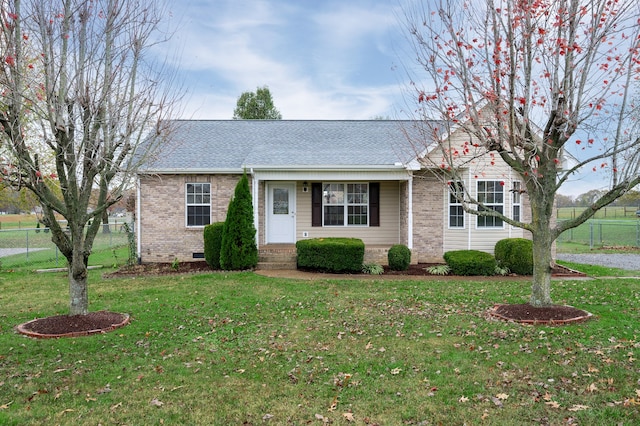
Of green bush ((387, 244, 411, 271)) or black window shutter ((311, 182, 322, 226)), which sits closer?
green bush ((387, 244, 411, 271))

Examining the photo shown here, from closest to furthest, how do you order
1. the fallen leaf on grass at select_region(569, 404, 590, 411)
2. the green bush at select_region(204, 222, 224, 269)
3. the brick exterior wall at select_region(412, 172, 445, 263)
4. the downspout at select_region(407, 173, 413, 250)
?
the fallen leaf on grass at select_region(569, 404, 590, 411) < the green bush at select_region(204, 222, 224, 269) < the downspout at select_region(407, 173, 413, 250) < the brick exterior wall at select_region(412, 172, 445, 263)

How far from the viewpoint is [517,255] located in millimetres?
12383

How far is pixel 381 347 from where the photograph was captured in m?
6.01

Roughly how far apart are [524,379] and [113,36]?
751 cm

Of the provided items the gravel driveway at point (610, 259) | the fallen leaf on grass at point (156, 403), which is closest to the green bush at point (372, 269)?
the gravel driveway at point (610, 259)

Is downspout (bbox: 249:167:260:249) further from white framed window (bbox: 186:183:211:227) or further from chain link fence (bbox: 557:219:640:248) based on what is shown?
chain link fence (bbox: 557:219:640:248)

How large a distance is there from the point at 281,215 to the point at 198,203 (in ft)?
8.90

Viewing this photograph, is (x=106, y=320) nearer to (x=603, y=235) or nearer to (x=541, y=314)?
(x=541, y=314)

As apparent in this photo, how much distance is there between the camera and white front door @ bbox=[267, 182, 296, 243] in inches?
590

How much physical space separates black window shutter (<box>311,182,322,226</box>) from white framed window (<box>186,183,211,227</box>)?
335 cm

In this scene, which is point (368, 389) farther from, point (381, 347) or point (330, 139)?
point (330, 139)

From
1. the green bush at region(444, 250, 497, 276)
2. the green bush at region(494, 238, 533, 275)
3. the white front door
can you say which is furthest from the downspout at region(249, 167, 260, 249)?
the green bush at region(494, 238, 533, 275)

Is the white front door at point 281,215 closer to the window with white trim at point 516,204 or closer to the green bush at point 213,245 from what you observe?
the green bush at point 213,245

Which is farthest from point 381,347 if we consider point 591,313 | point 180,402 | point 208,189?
point 208,189
